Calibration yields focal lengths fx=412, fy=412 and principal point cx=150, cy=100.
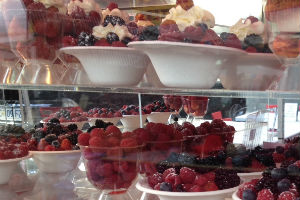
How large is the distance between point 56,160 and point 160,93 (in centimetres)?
65

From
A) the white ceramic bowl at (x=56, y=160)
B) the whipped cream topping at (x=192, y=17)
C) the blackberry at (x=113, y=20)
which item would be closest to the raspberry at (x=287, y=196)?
the whipped cream topping at (x=192, y=17)

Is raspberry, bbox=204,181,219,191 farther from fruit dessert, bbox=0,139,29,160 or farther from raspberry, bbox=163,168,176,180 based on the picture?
fruit dessert, bbox=0,139,29,160

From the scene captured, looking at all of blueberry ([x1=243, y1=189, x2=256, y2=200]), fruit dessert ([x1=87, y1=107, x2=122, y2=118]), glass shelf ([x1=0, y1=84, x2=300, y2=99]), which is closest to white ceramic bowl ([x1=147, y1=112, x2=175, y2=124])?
fruit dessert ([x1=87, y1=107, x2=122, y2=118])

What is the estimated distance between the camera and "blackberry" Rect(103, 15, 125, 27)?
1.24 meters

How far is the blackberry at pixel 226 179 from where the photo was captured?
3.51 ft

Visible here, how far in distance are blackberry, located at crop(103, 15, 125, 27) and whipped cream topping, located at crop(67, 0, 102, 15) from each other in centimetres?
11

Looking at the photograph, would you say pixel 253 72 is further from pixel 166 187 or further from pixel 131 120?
pixel 131 120

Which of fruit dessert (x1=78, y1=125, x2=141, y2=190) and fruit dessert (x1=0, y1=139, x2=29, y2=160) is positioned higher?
fruit dessert (x1=78, y1=125, x2=141, y2=190)

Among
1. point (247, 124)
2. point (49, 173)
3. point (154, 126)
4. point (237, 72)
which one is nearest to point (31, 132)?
point (49, 173)

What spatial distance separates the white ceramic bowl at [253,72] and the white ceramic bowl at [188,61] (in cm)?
2

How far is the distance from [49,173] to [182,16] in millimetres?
960

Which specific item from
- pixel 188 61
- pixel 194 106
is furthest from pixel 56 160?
pixel 188 61

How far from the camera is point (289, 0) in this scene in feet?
2.91

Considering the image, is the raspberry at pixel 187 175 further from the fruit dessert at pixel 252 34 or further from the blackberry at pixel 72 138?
the blackberry at pixel 72 138
